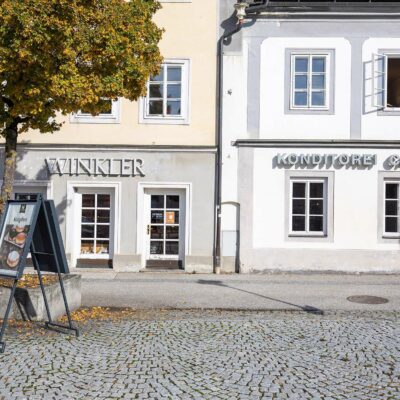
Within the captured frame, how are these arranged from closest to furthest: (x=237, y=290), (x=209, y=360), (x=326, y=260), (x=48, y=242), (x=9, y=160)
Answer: (x=209, y=360)
(x=48, y=242)
(x=9, y=160)
(x=237, y=290)
(x=326, y=260)

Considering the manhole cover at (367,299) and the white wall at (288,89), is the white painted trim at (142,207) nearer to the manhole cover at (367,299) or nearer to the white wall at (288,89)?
the white wall at (288,89)

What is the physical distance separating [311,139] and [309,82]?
1.47 meters

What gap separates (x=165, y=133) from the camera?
1238cm

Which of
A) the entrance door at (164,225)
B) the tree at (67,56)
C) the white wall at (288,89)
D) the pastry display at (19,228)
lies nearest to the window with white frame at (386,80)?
the white wall at (288,89)

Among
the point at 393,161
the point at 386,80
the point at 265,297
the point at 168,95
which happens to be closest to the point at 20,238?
the point at 265,297

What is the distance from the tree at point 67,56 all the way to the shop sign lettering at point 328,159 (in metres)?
5.18

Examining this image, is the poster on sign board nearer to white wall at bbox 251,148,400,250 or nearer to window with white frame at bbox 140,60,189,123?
window with white frame at bbox 140,60,189,123

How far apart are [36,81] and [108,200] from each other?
593 centimetres

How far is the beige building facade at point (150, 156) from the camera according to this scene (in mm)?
12289

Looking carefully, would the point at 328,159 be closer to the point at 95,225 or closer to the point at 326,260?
the point at 326,260

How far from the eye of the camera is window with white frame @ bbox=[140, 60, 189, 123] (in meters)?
12.4

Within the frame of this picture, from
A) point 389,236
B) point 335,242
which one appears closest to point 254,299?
point 335,242

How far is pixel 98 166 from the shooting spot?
1228 centimetres

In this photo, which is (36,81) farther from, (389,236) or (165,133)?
(389,236)
